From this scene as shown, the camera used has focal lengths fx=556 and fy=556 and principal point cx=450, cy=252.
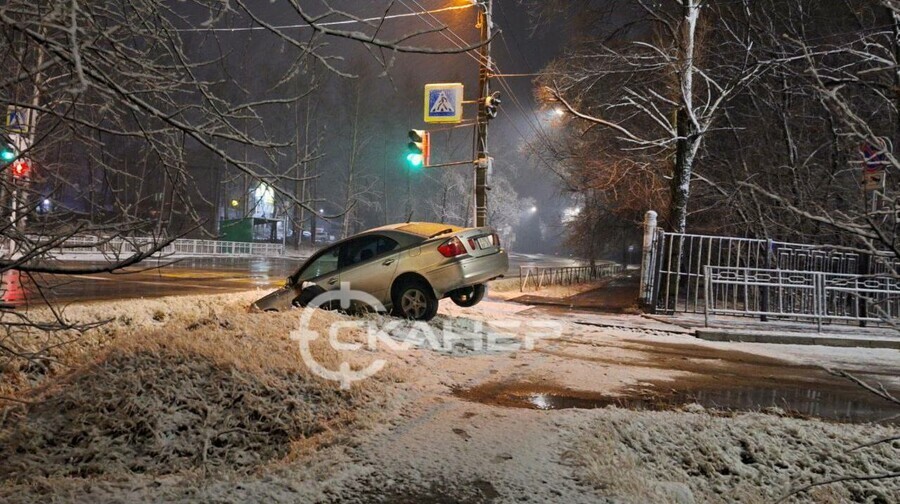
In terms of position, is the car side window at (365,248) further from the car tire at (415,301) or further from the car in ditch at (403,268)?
the car tire at (415,301)

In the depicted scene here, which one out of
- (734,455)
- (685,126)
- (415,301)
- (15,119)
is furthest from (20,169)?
(685,126)

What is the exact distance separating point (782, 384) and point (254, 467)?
6.30 metres

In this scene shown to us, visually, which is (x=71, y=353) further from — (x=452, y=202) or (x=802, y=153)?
(x=452, y=202)

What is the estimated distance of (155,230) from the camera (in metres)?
3.38

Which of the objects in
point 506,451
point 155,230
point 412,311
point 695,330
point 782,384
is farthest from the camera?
point 695,330

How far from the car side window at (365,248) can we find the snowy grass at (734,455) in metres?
5.16

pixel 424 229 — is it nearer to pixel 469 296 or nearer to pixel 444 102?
pixel 469 296

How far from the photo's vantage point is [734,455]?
4691mm

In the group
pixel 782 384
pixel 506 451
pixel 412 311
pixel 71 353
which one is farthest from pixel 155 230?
pixel 782 384

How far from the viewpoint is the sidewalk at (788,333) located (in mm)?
10047

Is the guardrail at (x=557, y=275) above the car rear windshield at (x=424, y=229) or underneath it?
underneath

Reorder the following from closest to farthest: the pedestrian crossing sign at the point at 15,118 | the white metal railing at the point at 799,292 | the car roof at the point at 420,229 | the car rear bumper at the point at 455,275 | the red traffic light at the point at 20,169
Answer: the pedestrian crossing sign at the point at 15,118 → the red traffic light at the point at 20,169 → the car rear bumper at the point at 455,275 → the car roof at the point at 420,229 → the white metal railing at the point at 799,292

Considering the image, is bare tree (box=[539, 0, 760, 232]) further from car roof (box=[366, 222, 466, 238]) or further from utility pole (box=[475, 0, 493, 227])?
car roof (box=[366, 222, 466, 238])

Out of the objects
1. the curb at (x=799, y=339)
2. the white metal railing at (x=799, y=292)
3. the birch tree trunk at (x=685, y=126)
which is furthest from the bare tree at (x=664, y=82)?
the curb at (x=799, y=339)
